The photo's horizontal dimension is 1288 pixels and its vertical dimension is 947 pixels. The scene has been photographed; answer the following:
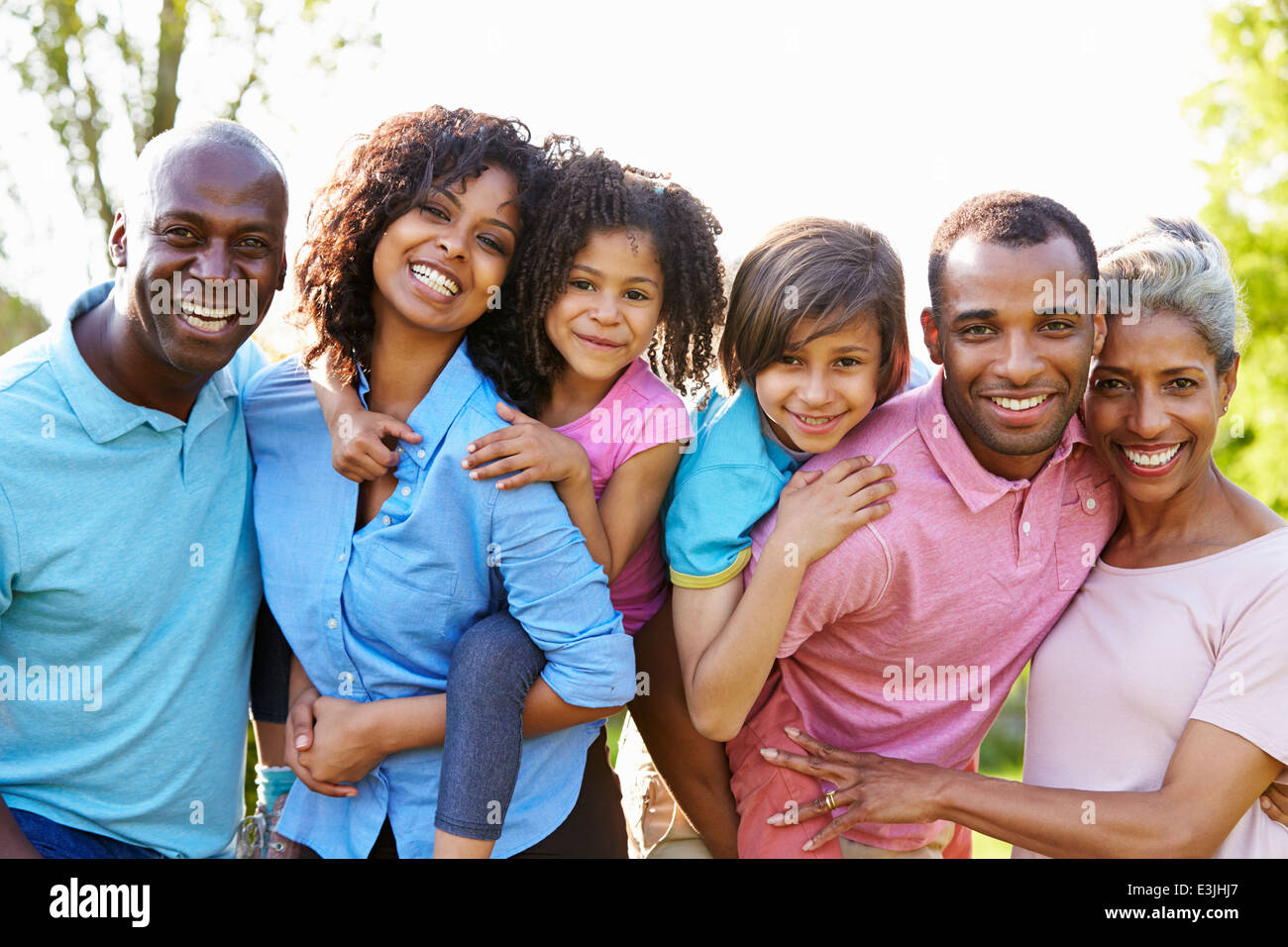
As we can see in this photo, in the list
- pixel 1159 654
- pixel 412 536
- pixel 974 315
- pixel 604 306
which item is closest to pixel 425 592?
pixel 412 536

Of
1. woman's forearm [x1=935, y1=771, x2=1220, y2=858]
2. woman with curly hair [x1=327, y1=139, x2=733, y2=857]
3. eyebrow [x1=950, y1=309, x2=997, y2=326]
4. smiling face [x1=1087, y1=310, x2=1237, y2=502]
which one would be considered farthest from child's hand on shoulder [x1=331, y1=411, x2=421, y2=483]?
smiling face [x1=1087, y1=310, x2=1237, y2=502]

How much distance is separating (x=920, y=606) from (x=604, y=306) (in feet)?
3.95

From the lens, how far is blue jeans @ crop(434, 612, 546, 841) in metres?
2.67

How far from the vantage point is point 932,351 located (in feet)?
10.4

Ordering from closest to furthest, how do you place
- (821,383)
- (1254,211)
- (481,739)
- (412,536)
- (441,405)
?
(481,739) < (412,536) < (441,405) < (821,383) < (1254,211)

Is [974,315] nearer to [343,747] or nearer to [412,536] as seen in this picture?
[412,536]

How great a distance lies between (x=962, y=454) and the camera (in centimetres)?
303

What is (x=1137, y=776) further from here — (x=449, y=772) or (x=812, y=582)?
(x=449, y=772)

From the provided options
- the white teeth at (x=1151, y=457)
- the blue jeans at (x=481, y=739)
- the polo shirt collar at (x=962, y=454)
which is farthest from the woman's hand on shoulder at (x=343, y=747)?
the white teeth at (x=1151, y=457)

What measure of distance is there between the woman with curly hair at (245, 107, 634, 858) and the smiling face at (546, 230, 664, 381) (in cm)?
19

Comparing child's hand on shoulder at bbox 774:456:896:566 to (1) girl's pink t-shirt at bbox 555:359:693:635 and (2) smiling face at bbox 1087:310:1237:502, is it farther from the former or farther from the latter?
(2) smiling face at bbox 1087:310:1237:502

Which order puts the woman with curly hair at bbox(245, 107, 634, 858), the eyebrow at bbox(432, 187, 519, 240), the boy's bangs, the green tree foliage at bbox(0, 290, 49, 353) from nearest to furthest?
the woman with curly hair at bbox(245, 107, 634, 858) → the eyebrow at bbox(432, 187, 519, 240) → the boy's bangs → the green tree foliage at bbox(0, 290, 49, 353)

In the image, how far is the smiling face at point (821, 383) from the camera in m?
3.00

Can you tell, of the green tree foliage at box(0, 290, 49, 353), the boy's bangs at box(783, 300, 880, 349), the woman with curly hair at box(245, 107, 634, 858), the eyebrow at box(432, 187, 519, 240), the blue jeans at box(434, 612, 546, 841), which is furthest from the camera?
the green tree foliage at box(0, 290, 49, 353)
